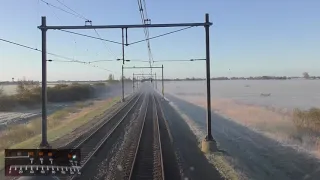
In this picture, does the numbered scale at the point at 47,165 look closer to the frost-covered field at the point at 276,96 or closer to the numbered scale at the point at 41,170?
the numbered scale at the point at 41,170

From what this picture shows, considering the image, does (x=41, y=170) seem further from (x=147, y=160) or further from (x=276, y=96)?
(x=276, y=96)

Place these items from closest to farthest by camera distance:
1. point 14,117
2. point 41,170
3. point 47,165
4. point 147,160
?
point 47,165 < point 41,170 < point 147,160 < point 14,117

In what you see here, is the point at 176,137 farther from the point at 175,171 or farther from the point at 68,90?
the point at 68,90

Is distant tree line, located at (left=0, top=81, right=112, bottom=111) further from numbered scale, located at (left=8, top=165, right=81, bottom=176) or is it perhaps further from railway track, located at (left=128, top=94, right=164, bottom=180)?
numbered scale, located at (left=8, top=165, right=81, bottom=176)

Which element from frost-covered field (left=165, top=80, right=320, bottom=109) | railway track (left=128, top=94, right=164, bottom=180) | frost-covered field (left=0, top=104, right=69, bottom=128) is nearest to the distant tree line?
frost-covered field (left=0, top=104, right=69, bottom=128)

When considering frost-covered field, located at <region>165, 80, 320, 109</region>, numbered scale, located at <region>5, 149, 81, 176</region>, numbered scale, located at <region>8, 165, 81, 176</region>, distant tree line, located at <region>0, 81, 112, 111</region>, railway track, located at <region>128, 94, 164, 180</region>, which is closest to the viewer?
numbered scale, located at <region>5, 149, 81, 176</region>

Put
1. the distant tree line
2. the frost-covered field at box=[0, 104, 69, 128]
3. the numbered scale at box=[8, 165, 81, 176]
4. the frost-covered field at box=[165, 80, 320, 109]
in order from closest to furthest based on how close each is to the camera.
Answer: the numbered scale at box=[8, 165, 81, 176], the frost-covered field at box=[0, 104, 69, 128], the frost-covered field at box=[165, 80, 320, 109], the distant tree line

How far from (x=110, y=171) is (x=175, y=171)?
2222 millimetres

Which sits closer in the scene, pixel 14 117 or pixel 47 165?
pixel 47 165

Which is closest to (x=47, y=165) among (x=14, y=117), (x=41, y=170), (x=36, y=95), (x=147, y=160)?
(x=41, y=170)

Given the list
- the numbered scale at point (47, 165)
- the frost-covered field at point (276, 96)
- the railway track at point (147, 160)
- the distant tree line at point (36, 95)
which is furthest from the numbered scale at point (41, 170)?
the distant tree line at point (36, 95)

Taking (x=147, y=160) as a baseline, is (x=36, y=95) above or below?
above

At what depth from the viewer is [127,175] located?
39.9 ft

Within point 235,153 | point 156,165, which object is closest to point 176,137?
point 235,153
